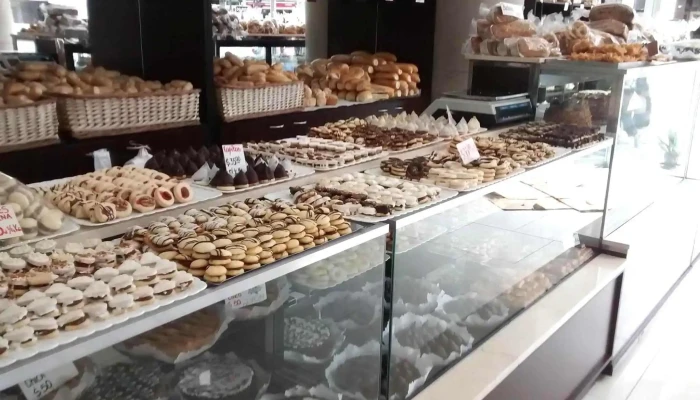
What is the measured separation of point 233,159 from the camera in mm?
1896

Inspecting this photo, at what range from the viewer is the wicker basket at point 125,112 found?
2.82 meters

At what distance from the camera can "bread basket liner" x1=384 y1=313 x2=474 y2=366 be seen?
2018 mm

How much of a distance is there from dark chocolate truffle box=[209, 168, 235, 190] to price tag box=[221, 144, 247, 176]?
0.15 ft

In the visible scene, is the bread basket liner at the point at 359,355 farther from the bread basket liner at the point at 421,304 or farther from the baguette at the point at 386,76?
the baguette at the point at 386,76

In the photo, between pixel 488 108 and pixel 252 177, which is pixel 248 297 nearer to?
pixel 252 177

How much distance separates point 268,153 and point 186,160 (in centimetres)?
39

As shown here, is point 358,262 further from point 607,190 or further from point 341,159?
point 607,190

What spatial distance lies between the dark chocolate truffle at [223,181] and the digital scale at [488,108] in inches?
63.2

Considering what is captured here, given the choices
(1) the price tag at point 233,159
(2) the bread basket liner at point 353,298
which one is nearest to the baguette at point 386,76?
(1) the price tag at point 233,159

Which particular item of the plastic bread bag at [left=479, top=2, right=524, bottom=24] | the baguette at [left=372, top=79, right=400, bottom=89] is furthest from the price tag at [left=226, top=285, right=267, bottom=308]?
the baguette at [left=372, top=79, right=400, bottom=89]

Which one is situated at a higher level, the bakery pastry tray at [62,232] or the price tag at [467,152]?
the price tag at [467,152]

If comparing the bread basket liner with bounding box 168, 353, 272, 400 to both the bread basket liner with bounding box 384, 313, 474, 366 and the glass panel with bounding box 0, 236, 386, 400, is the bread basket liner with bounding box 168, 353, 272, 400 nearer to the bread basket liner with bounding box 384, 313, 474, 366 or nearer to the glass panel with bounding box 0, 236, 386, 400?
the glass panel with bounding box 0, 236, 386, 400

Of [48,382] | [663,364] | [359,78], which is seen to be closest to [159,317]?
[48,382]

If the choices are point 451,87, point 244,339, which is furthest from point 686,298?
point 244,339
